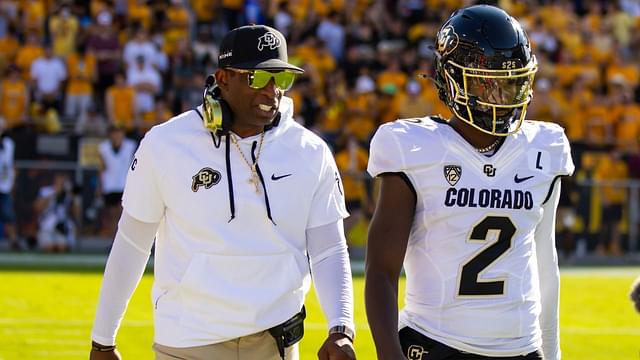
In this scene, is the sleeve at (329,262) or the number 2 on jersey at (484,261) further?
the sleeve at (329,262)

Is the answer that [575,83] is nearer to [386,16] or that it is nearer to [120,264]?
[386,16]

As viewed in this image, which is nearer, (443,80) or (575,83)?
(443,80)

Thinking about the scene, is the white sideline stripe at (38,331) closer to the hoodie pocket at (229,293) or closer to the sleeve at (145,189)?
the sleeve at (145,189)

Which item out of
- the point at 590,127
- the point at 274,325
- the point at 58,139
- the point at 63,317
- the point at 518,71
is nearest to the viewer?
the point at 518,71

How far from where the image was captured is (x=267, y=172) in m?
4.45

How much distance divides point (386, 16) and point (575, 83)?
372cm

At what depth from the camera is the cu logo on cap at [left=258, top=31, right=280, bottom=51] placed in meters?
4.56

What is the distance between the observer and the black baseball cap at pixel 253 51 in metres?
4.52

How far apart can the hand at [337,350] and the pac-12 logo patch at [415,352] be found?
34 centimetres

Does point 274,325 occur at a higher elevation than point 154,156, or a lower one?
lower

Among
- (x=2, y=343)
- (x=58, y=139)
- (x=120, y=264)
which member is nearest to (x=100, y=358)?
(x=120, y=264)

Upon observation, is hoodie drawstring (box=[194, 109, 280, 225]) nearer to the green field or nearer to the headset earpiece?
the headset earpiece

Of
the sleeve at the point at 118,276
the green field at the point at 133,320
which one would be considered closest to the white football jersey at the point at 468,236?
the sleeve at the point at 118,276

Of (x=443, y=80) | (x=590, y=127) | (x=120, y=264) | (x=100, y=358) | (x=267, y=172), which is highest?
(x=443, y=80)
